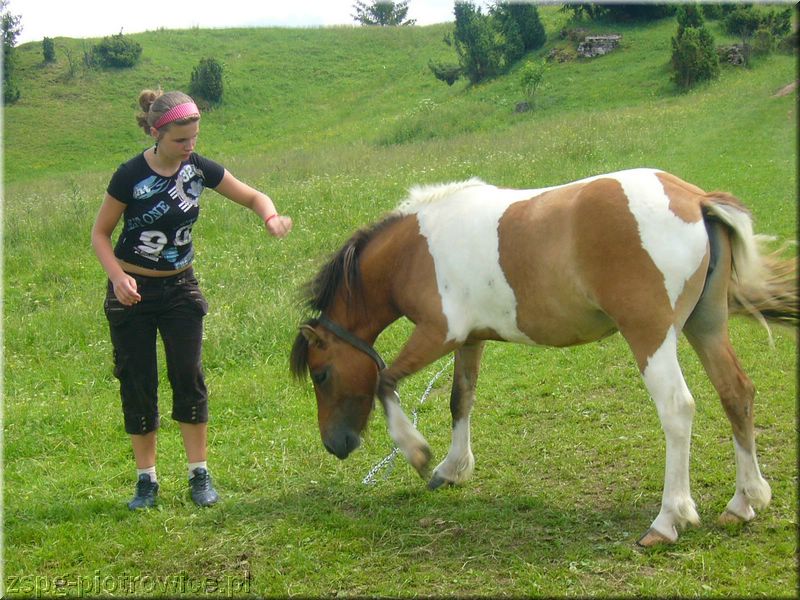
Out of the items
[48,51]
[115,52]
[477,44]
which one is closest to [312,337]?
[477,44]

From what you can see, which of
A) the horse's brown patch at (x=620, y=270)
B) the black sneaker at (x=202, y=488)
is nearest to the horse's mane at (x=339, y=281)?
the black sneaker at (x=202, y=488)

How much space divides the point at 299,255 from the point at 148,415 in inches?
231

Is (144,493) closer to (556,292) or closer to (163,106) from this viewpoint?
(163,106)

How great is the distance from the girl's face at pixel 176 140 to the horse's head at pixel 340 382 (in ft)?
4.10

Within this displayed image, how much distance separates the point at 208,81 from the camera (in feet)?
129

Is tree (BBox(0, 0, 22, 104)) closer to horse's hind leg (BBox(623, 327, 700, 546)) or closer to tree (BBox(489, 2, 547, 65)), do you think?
tree (BBox(489, 2, 547, 65))

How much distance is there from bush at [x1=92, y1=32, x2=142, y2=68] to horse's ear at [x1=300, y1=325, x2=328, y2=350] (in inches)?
1689

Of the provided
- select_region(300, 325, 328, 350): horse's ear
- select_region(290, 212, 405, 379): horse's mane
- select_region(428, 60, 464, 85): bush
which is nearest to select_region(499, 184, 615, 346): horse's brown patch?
select_region(290, 212, 405, 379): horse's mane

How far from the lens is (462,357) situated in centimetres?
491

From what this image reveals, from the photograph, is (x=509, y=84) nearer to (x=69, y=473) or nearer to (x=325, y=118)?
(x=325, y=118)

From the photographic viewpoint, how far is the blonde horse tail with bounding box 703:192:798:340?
12.5 ft

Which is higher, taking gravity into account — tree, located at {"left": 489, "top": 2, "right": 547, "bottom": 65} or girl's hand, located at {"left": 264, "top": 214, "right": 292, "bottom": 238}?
tree, located at {"left": 489, "top": 2, "right": 547, "bottom": 65}

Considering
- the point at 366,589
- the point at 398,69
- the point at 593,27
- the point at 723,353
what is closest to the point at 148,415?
the point at 366,589

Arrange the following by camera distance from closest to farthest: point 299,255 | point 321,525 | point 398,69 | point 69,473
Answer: point 321,525 → point 69,473 → point 299,255 → point 398,69
